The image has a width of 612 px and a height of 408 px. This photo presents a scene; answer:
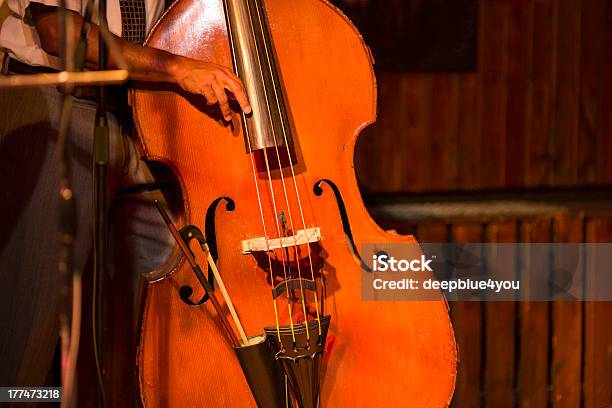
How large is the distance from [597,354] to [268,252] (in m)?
1.29

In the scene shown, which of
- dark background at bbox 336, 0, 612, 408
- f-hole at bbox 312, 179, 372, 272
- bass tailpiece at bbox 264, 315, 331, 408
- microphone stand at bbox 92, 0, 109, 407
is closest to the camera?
microphone stand at bbox 92, 0, 109, 407

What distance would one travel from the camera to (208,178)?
145 cm

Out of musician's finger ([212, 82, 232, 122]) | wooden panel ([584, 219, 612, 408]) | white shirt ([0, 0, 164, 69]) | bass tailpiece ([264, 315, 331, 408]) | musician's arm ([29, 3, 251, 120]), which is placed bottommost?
Answer: wooden panel ([584, 219, 612, 408])

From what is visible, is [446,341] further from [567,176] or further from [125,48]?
[567,176]

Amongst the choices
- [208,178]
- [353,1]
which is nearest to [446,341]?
[208,178]

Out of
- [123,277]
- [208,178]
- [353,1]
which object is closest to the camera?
[208,178]

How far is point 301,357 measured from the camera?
1.37 metres

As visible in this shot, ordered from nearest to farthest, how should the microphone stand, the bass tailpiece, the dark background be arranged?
1. the microphone stand
2. the bass tailpiece
3. the dark background

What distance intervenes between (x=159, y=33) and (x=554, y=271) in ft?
4.36

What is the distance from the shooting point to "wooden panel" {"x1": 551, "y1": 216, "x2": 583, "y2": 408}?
90.6 inches

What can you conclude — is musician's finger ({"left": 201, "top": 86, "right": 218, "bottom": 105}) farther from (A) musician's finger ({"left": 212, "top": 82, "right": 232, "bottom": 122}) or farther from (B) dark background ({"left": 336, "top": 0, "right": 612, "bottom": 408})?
(B) dark background ({"left": 336, "top": 0, "right": 612, "bottom": 408})

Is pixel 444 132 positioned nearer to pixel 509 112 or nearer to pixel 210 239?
pixel 509 112

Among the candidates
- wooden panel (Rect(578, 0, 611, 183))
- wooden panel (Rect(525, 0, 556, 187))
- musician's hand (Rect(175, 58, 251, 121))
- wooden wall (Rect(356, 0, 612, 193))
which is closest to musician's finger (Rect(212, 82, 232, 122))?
musician's hand (Rect(175, 58, 251, 121))

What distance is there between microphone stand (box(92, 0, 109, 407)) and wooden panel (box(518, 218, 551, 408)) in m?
1.46
